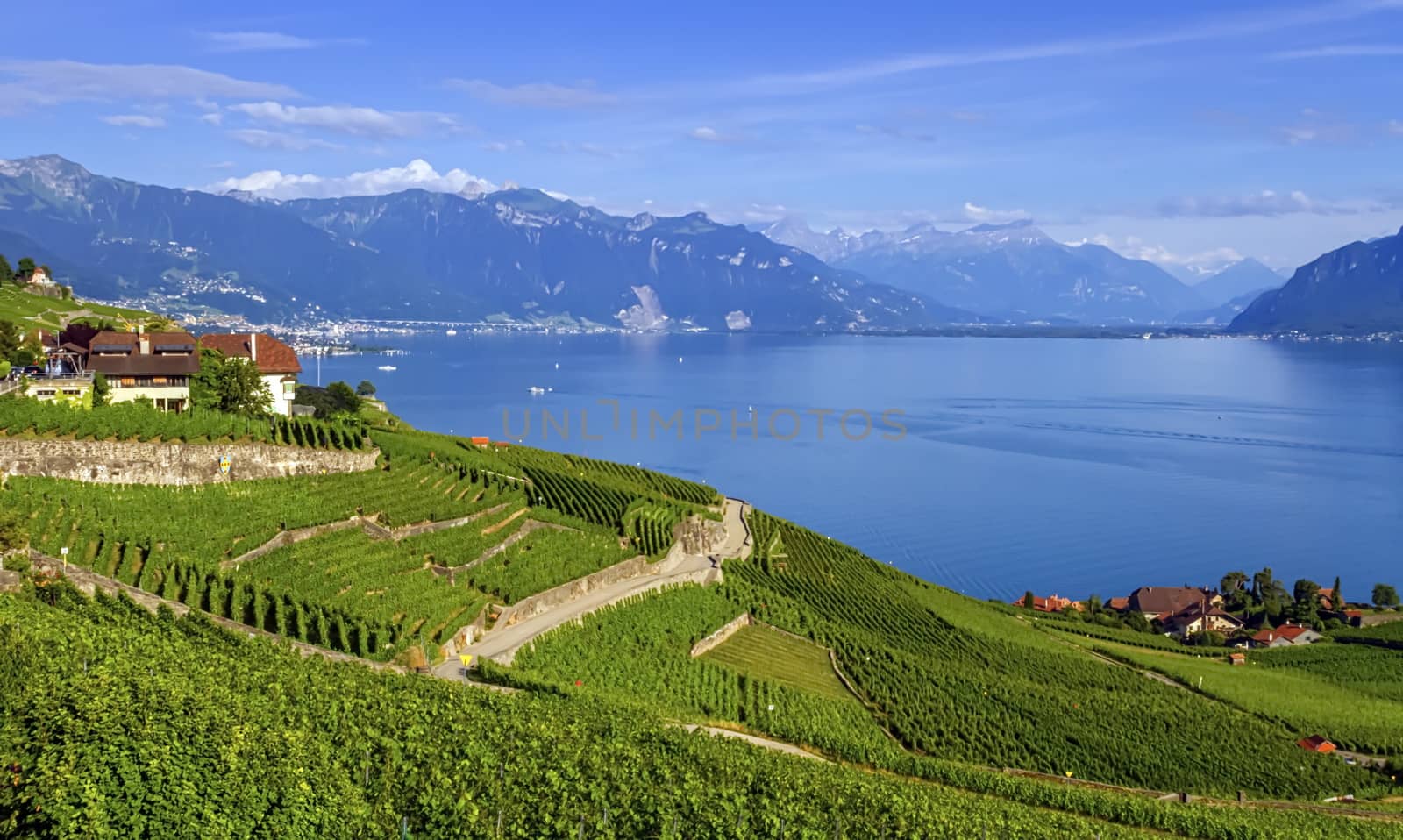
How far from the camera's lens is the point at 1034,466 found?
370ft

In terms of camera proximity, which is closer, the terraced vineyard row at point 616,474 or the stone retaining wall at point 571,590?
the stone retaining wall at point 571,590

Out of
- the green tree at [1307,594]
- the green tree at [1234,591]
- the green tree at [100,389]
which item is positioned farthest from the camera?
the green tree at [1234,591]

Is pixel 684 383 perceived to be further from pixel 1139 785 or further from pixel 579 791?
pixel 579 791

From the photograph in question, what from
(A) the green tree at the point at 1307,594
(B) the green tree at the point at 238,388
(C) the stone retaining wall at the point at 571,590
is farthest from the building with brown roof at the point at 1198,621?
(B) the green tree at the point at 238,388

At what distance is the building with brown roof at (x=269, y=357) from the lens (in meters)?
52.9

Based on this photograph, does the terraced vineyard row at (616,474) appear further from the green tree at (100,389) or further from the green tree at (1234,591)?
the green tree at (1234,591)

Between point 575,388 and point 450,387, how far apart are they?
706 inches

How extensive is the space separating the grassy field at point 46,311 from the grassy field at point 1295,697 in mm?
54369

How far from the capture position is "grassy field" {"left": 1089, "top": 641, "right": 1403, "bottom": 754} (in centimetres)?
4419

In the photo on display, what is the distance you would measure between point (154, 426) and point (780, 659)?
71.1ft

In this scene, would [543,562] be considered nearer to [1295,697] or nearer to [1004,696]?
[1004,696]

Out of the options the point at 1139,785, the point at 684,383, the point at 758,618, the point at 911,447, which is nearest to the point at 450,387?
the point at 684,383

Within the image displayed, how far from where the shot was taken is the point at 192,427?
38656mm

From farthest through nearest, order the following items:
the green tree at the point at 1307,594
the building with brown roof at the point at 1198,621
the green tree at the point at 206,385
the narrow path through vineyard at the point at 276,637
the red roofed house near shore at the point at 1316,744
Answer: the green tree at the point at 1307,594
the building with brown roof at the point at 1198,621
the green tree at the point at 206,385
the red roofed house near shore at the point at 1316,744
the narrow path through vineyard at the point at 276,637
